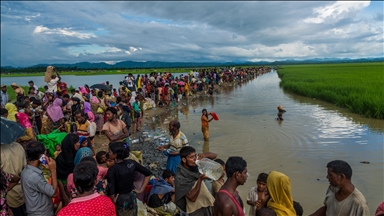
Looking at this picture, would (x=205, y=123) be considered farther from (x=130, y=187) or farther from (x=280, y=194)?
(x=280, y=194)

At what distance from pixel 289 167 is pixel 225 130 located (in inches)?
157

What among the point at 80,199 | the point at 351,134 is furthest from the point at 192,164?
the point at 351,134

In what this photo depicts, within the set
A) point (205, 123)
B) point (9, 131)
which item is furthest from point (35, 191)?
point (205, 123)

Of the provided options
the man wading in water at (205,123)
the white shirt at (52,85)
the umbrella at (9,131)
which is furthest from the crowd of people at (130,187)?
the white shirt at (52,85)

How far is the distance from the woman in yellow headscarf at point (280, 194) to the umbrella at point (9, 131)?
277cm

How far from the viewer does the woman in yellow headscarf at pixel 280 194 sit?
268 cm

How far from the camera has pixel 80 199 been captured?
7.28ft

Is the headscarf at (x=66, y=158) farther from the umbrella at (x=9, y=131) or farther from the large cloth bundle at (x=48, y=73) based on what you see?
the large cloth bundle at (x=48, y=73)

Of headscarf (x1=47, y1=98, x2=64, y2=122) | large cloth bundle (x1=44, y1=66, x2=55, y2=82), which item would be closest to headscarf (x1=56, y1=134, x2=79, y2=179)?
headscarf (x1=47, y1=98, x2=64, y2=122)

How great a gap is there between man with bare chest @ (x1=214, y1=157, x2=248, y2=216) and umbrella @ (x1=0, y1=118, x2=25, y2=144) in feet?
7.19

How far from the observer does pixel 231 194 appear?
240cm

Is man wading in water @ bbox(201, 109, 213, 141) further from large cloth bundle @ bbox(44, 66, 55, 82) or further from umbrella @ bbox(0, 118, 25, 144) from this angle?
A: large cloth bundle @ bbox(44, 66, 55, 82)

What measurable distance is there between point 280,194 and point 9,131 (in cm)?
295

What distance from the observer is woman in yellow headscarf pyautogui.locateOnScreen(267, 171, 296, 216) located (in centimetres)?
268
